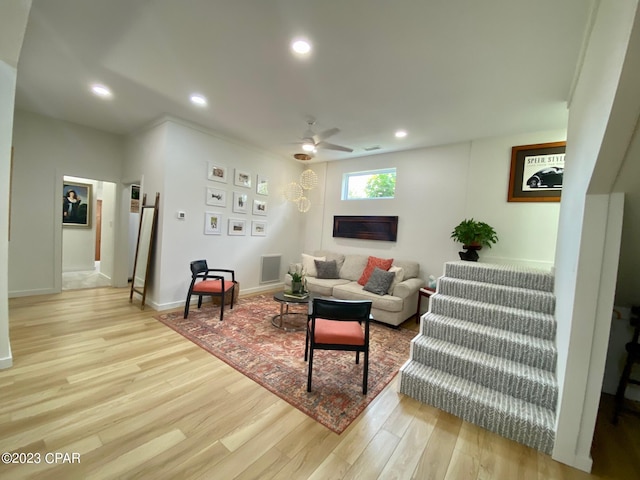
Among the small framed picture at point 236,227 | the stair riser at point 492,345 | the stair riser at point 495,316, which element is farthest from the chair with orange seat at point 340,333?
the small framed picture at point 236,227

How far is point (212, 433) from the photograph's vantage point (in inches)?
67.1

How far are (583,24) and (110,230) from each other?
23.5 feet

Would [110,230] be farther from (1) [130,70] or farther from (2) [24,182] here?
(1) [130,70]

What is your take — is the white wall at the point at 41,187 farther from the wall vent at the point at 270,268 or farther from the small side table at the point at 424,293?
the small side table at the point at 424,293

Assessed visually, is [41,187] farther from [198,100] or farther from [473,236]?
[473,236]

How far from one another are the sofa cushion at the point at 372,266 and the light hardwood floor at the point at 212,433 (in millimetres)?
2331

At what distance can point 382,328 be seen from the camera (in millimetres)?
3771

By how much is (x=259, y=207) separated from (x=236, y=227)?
0.66 meters

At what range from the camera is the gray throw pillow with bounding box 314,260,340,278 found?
489 cm

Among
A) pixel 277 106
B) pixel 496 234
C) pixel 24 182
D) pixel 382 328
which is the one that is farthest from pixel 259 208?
pixel 496 234

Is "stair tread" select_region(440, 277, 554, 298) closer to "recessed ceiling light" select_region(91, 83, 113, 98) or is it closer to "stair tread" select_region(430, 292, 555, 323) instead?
"stair tread" select_region(430, 292, 555, 323)

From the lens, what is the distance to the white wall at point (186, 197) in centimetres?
383

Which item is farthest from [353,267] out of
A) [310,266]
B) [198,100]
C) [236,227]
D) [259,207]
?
[198,100]

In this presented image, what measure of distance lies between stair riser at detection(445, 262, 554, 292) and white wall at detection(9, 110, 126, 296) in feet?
19.9
